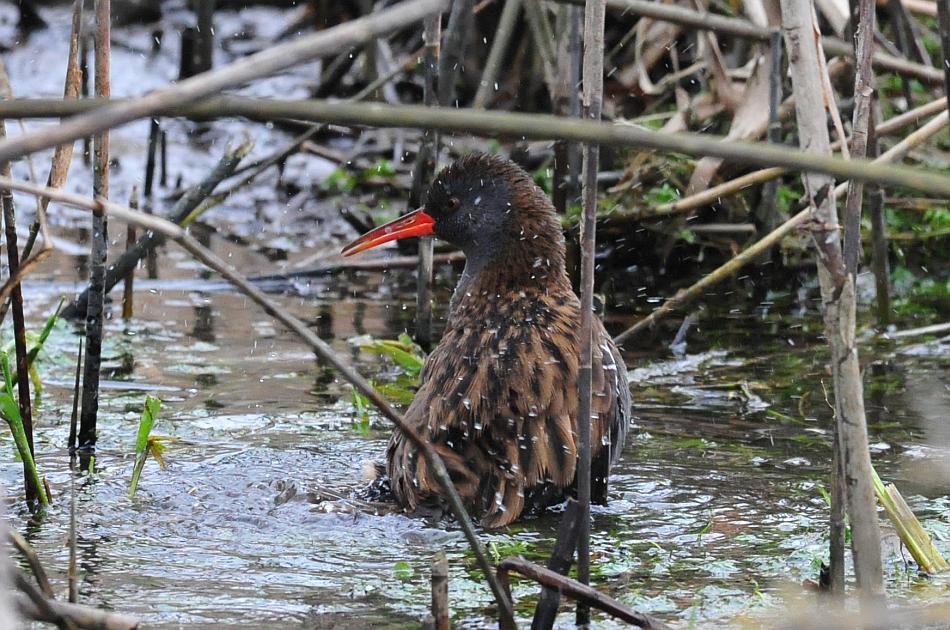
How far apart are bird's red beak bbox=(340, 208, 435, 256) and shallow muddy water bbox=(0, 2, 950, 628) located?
1.83 feet

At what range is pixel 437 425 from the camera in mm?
3793

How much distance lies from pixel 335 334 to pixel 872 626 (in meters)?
4.08

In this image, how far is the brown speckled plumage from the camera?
372cm

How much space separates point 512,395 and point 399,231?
139 centimetres

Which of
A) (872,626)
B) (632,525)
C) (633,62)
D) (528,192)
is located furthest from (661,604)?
(633,62)

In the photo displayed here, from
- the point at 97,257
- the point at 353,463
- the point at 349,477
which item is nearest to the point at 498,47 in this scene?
the point at 353,463

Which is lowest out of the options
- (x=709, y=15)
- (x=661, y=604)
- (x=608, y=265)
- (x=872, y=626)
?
(x=661, y=604)

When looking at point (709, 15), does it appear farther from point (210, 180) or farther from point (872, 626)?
point (872, 626)

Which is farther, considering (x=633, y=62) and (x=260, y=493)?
(x=633, y=62)

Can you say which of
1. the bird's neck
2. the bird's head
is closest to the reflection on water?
the bird's neck

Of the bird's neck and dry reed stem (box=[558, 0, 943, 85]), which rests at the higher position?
dry reed stem (box=[558, 0, 943, 85])

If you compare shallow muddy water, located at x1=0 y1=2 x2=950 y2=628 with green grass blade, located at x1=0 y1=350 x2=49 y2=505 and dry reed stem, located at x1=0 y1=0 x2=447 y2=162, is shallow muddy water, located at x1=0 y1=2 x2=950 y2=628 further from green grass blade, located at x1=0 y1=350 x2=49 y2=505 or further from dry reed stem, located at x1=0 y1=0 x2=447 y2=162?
dry reed stem, located at x1=0 y1=0 x2=447 y2=162

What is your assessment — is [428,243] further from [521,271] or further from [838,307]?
[838,307]

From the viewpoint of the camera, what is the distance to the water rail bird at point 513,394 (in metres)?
3.73
